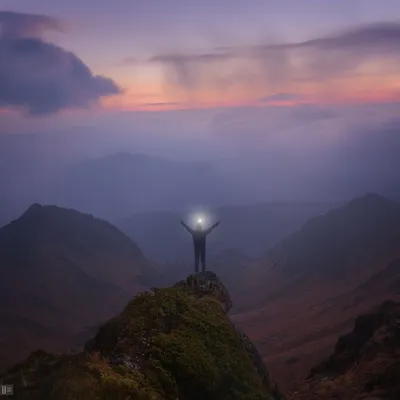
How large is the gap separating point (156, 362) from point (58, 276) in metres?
66.0

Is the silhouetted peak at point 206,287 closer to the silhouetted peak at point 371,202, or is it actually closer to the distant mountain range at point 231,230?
the silhouetted peak at point 371,202

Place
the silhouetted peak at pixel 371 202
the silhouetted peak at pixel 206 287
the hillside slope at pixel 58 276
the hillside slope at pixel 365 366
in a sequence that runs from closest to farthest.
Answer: the silhouetted peak at pixel 206 287
the hillside slope at pixel 365 366
the hillside slope at pixel 58 276
the silhouetted peak at pixel 371 202

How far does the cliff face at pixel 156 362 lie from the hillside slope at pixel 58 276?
35107 mm

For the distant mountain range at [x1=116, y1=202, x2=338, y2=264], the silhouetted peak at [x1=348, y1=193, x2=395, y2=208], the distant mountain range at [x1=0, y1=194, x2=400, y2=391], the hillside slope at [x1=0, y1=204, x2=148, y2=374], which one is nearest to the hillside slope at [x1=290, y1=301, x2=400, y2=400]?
the distant mountain range at [x1=0, y1=194, x2=400, y2=391]

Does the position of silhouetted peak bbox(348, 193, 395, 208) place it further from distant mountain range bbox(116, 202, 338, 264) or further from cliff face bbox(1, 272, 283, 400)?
cliff face bbox(1, 272, 283, 400)

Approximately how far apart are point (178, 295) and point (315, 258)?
6890 centimetres

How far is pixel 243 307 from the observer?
67.1m

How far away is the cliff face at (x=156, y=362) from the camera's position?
8.98m

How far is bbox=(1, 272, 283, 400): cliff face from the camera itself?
29.5 feet

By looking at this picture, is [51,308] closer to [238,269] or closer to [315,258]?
[238,269]

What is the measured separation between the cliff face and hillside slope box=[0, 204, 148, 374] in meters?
35.1

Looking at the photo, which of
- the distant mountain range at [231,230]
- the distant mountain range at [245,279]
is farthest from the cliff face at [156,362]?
the distant mountain range at [231,230]

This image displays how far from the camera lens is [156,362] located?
1078 cm

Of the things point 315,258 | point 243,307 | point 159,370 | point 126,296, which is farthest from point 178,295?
point 315,258
